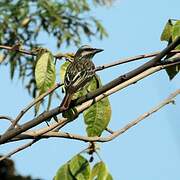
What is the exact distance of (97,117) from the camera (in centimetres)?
203

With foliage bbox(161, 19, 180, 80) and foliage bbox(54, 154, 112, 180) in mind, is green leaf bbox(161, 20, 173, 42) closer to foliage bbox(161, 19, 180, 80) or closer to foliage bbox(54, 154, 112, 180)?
foliage bbox(161, 19, 180, 80)

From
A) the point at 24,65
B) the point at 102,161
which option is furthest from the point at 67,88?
the point at 24,65

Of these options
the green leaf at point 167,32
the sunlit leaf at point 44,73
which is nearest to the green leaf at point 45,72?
the sunlit leaf at point 44,73

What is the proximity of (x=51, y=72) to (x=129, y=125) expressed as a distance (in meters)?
0.31

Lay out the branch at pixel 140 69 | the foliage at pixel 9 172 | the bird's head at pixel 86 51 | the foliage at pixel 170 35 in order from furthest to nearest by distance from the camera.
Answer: the foliage at pixel 9 172 → the bird's head at pixel 86 51 → the foliage at pixel 170 35 → the branch at pixel 140 69

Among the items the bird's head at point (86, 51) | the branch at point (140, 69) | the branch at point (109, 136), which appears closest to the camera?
the branch at point (140, 69)

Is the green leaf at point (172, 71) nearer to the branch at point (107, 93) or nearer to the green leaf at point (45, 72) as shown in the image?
the branch at point (107, 93)

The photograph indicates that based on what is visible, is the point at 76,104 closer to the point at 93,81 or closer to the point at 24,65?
the point at 93,81

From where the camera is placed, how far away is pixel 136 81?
1812 millimetres

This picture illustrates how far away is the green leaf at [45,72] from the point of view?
2023mm

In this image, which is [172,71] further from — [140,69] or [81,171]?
[140,69]

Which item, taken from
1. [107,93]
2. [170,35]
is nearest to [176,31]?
[170,35]

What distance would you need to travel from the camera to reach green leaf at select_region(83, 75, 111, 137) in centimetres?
202

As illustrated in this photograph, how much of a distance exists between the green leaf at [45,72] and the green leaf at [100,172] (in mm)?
268
